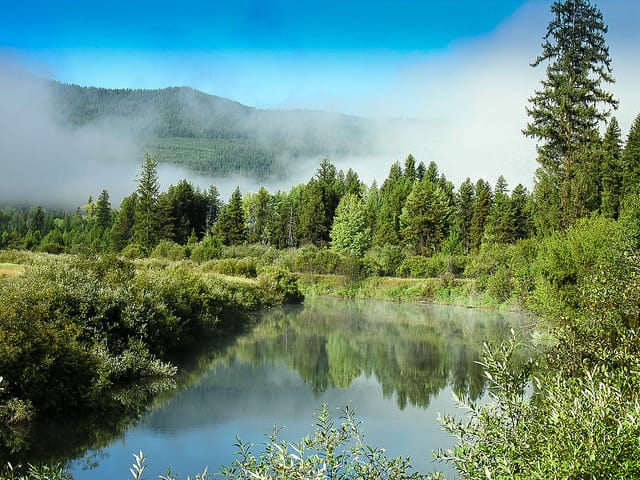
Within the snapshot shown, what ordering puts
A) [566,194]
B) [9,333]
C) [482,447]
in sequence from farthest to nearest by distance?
1. [566,194]
2. [9,333]
3. [482,447]

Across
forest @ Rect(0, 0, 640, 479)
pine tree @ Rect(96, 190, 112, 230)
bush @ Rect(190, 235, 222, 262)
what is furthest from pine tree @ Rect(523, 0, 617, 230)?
pine tree @ Rect(96, 190, 112, 230)

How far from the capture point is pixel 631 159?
156ft

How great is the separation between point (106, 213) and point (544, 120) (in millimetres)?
78038

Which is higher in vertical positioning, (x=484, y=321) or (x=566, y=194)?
(x=566, y=194)

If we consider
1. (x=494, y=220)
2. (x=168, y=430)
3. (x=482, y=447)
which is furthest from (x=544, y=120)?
(x=494, y=220)

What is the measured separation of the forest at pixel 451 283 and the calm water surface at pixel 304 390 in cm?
148

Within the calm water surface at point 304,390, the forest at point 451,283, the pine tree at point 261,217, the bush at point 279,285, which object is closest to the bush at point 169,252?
the forest at point 451,283

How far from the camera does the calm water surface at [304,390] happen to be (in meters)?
13.4

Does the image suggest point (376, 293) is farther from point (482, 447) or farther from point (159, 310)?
point (482, 447)

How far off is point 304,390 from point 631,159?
39035 millimetres

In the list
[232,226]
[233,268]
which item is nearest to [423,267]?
[233,268]

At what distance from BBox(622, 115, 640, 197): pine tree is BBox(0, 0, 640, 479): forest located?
8.2 inches

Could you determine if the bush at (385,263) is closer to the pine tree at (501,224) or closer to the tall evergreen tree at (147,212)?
the pine tree at (501,224)

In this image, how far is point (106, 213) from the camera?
300 ft
